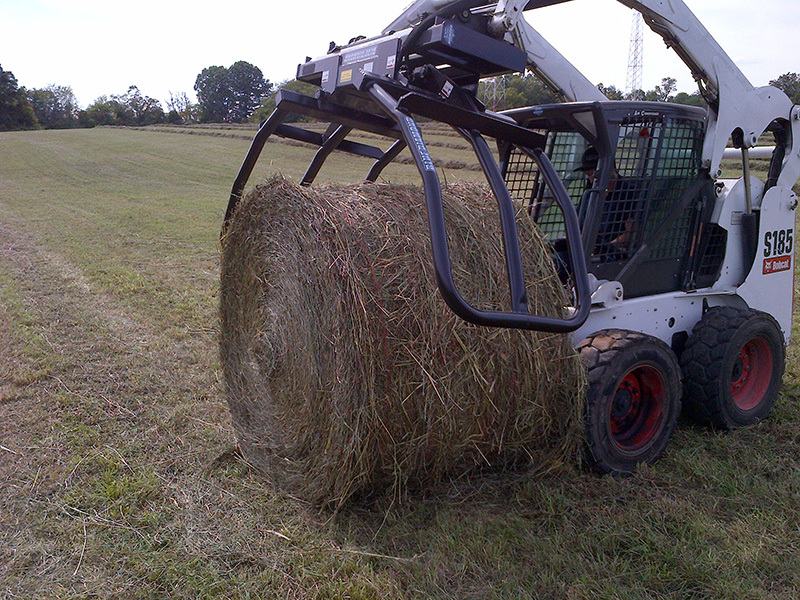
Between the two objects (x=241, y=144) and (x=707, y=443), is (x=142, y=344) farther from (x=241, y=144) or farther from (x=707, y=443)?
(x=241, y=144)

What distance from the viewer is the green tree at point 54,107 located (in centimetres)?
7438

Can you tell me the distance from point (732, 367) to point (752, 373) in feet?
1.62

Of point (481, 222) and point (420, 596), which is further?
point (481, 222)

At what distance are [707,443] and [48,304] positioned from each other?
237 inches

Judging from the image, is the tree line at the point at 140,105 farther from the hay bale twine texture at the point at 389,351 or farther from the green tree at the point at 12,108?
the hay bale twine texture at the point at 389,351

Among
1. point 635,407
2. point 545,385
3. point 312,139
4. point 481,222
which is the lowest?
point 635,407

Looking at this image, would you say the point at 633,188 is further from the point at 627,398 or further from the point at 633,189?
the point at 627,398

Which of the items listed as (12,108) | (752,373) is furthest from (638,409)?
(12,108)

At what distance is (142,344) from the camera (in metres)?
5.70

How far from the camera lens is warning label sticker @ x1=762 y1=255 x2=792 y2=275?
462 cm

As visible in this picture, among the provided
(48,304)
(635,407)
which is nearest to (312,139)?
(635,407)

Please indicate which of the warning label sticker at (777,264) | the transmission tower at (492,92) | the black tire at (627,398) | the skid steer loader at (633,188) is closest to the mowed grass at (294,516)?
the black tire at (627,398)

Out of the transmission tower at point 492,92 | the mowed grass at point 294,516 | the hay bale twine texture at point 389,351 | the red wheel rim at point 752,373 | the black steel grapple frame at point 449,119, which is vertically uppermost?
the transmission tower at point 492,92

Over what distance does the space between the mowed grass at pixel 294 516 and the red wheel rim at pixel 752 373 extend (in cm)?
21
